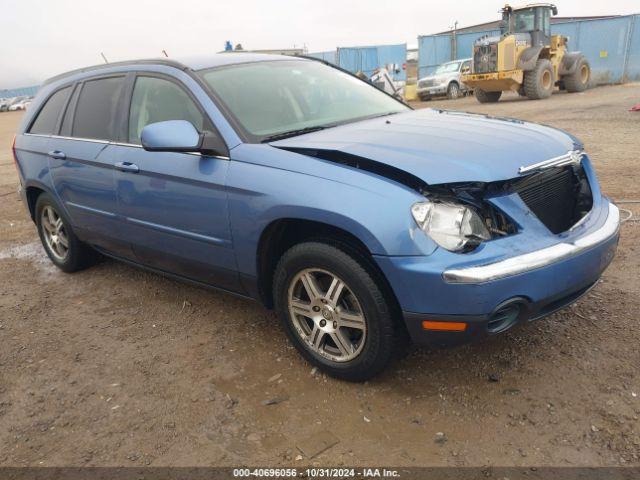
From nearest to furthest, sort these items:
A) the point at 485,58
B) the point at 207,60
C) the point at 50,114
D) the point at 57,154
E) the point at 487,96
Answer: the point at 207,60 < the point at 57,154 < the point at 50,114 < the point at 485,58 < the point at 487,96

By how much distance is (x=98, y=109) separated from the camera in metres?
4.02

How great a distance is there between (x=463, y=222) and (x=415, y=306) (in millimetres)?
428

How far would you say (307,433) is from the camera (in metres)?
2.50

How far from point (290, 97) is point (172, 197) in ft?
3.30

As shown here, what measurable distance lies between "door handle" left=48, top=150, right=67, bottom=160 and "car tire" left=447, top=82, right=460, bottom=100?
71.0 ft

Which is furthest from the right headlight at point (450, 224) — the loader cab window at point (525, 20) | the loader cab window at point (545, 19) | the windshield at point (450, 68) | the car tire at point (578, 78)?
the windshield at point (450, 68)

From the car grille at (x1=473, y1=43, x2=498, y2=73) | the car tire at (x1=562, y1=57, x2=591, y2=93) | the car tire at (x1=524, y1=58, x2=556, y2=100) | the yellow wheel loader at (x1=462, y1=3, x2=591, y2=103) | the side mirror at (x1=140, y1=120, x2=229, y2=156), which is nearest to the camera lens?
the side mirror at (x1=140, y1=120, x2=229, y2=156)

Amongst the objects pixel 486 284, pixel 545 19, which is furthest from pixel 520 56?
pixel 486 284

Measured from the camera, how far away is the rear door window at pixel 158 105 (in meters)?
3.29

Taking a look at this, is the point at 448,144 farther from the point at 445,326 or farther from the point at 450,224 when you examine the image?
the point at 445,326

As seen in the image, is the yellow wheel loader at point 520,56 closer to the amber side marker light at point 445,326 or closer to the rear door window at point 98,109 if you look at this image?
the rear door window at point 98,109

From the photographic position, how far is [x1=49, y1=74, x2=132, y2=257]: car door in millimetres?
3811

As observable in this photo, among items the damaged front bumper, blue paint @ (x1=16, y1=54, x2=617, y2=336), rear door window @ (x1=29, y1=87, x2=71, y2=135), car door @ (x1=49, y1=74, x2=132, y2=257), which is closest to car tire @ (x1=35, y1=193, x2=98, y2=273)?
car door @ (x1=49, y1=74, x2=132, y2=257)

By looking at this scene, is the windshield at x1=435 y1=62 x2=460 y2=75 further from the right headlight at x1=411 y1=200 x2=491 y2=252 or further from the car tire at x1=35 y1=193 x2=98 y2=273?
the right headlight at x1=411 y1=200 x2=491 y2=252
